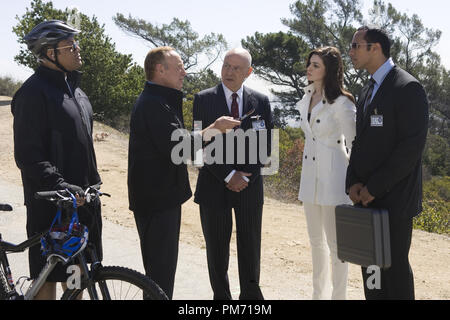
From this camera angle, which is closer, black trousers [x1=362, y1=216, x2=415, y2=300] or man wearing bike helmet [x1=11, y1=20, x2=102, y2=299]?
man wearing bike helmet [x1=11, y1=20, x2=102, y2=299]

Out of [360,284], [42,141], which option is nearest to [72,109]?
[42,141]

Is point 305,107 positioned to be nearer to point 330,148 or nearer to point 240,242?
point 330,148

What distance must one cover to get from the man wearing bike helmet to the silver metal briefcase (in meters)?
1.45

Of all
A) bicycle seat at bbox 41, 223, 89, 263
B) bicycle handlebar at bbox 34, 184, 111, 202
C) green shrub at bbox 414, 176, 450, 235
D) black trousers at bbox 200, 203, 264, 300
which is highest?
bicycle handlebar at bbox 34, 184, 111, 202

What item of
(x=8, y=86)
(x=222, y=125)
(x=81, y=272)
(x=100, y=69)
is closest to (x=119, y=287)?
(x=81, y=272)

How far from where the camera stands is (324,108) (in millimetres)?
3557

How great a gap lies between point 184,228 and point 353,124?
375 cm

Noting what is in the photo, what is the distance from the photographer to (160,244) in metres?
3.13

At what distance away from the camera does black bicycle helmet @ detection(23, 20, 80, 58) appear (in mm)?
2934

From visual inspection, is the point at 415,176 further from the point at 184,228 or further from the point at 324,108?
the point at 184,228

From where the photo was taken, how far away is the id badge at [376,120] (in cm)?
304

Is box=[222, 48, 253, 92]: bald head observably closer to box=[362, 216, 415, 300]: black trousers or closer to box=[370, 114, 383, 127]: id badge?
box=[370, 114, 383, 127]: id badge

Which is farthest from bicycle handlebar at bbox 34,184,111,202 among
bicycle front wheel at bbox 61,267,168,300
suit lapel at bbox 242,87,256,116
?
suit lapel at bbox 242,87,256,116

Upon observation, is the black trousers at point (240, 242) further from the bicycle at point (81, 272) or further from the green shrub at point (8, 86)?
the green shrub at point (8, 86)
